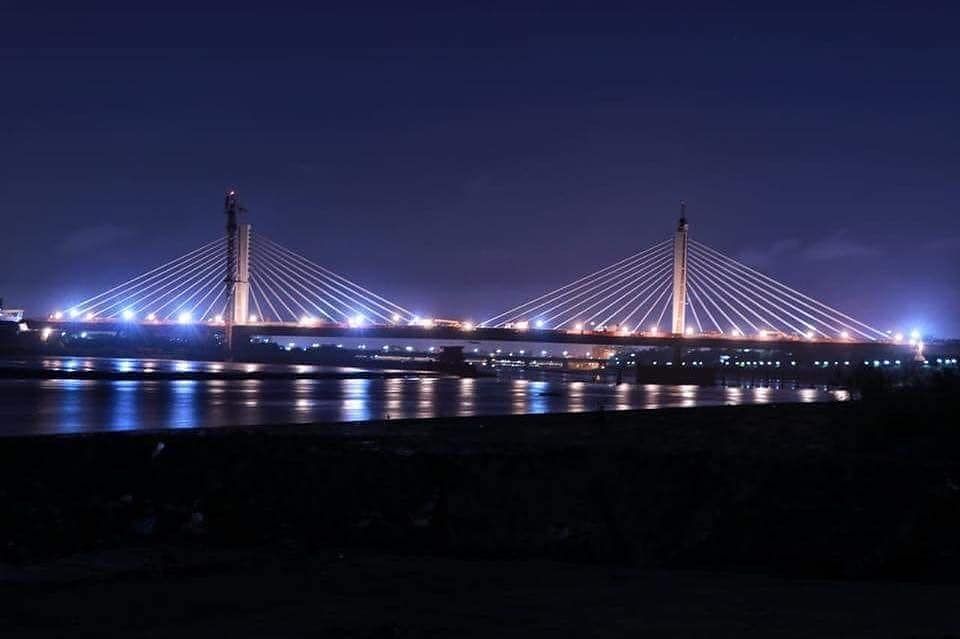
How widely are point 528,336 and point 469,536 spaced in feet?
298

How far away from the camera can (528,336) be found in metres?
102

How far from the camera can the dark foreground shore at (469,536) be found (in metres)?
8.19

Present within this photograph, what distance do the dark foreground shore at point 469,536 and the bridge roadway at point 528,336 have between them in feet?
253

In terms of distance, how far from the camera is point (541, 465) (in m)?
13.0

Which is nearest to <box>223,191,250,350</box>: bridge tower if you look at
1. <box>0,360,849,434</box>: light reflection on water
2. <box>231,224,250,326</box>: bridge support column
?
<box>231,224,250,326</box>: bridge support column

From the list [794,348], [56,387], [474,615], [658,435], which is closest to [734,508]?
[474,615]

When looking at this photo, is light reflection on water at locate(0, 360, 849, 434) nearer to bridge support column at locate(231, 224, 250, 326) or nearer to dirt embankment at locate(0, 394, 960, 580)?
dirt embankment at locate(0, 394, 960, 580)

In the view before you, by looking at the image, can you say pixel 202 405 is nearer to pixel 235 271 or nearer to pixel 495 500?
pixel 495 500

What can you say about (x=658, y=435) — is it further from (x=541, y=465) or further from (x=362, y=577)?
(x=362, y=577)

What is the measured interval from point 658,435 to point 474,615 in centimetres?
1007

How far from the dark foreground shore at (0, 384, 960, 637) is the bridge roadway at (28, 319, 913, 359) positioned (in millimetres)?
77112

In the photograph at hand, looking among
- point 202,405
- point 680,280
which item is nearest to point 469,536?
point 202,405

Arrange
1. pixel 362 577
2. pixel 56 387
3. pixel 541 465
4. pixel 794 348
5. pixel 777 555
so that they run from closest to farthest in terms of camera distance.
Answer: pixel 362 577, pixel 777 555, pixel 541 465, pixel 56 387, pixel 794 348

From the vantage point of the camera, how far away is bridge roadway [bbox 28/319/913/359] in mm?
91500
